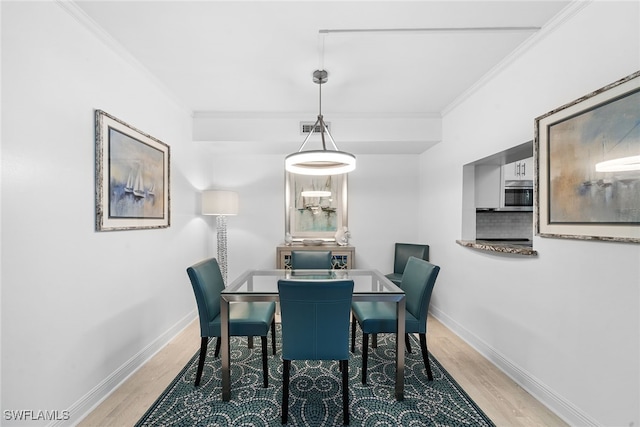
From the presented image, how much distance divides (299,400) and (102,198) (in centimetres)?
198

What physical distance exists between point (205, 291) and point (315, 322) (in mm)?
889

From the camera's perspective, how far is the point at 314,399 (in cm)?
189

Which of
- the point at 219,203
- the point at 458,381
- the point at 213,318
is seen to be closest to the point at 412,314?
the point at 458,381

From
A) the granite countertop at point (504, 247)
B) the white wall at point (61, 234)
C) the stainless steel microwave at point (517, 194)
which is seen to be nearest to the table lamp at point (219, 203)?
the white wall at point (61, 234)

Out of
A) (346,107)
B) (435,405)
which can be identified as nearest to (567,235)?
(435,405)

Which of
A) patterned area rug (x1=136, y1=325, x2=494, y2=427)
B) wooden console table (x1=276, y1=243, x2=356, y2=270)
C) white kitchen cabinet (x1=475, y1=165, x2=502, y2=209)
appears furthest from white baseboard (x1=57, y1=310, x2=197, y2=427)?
white kitchen cabinet (x1=475, y1=165, x2=502, y2=209)

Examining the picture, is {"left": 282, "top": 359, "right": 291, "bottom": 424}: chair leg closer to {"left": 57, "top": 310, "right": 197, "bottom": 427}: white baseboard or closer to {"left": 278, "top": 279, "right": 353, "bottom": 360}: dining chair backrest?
{"left": 278, "top": 279, "right": 353, "bottom": 360}: dining chair backrest

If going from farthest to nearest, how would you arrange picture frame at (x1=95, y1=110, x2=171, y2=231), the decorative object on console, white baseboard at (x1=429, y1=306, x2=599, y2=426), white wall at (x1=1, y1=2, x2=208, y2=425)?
the decorative object on console → picture frame at (x1=95, y1=110, x2=171, y2=231) → white baseboard at (x1=429, y1=306, x2=599, y2=426) → white wall at (x1=1, y1=2, x2=208, y2=425)

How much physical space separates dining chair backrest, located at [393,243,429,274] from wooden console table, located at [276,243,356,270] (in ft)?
2.12

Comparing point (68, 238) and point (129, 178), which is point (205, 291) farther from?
point (129, 178)

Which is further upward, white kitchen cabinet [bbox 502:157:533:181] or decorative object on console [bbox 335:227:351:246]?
white kitchen cabinet [bbox 502:157:533:181]

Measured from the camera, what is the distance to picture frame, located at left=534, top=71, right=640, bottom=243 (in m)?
1.35

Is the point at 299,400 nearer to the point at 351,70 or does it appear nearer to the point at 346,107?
the point at 351,70

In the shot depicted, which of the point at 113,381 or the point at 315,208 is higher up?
the point at 315,208
